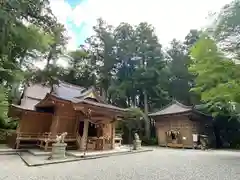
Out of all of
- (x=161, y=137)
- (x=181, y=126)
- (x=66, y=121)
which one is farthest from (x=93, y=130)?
(x=181, y=126)

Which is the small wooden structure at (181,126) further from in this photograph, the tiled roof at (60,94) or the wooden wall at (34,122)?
the wooden wall at (34,122)

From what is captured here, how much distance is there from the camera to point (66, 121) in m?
11.5

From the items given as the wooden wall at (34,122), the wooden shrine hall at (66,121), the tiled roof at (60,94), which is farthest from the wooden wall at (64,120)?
the wooden wall at (34,122)

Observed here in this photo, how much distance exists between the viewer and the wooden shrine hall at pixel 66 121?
415 inches

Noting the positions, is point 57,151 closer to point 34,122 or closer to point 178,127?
point 34,122

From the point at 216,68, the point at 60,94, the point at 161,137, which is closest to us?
the point at 216,68

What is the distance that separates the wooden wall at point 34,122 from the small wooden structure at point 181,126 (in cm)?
919

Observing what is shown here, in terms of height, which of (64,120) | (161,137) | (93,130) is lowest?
(161,137)

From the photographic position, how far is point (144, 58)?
23.3 m

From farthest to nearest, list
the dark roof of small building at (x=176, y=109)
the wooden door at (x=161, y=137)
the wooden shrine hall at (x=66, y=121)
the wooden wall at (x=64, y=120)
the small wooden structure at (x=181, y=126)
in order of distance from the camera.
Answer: the wooden door at (x=161, y=137) < the dark roof of small building at (x=176, y=109) < the small wooden structure at (x=181, y=126) < the wooden wall at (x=64, y=120) < the wooden shrine hall at (x=66, y=121)

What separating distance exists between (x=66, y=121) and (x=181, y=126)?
9.24 m

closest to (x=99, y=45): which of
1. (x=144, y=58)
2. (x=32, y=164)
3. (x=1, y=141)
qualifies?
(x=144, y=58)

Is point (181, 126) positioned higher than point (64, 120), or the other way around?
point (181, 126)

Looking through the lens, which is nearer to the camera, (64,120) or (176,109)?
(64,120)
